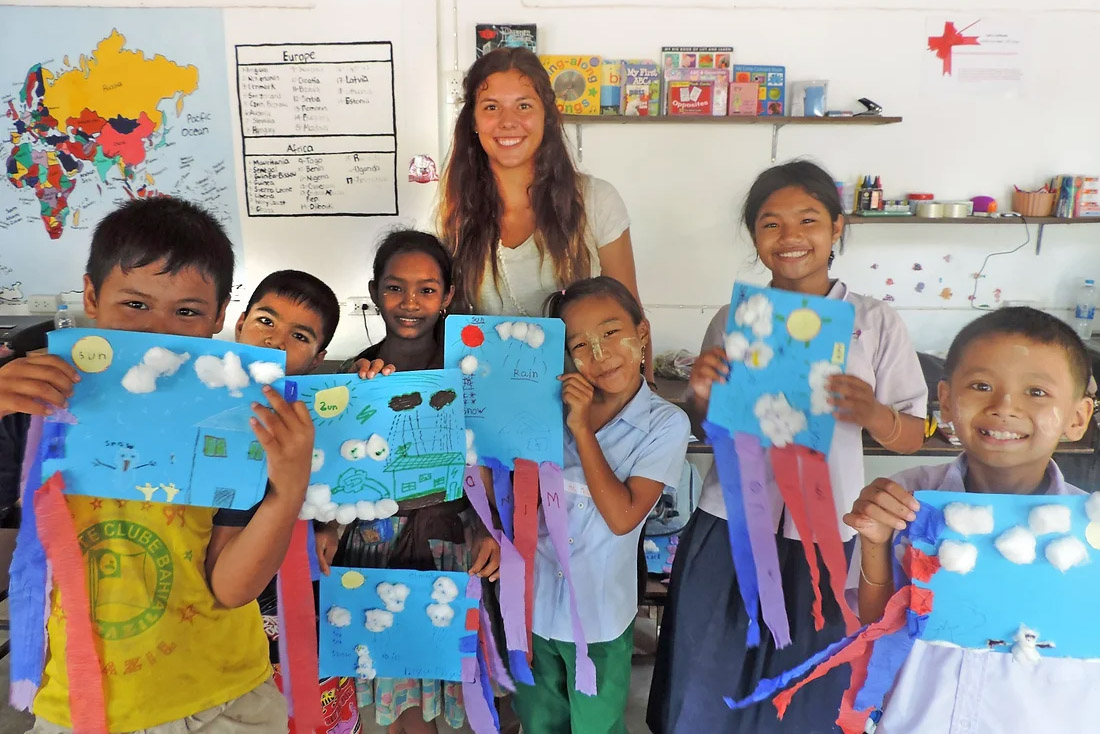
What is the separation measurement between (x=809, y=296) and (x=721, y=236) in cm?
212

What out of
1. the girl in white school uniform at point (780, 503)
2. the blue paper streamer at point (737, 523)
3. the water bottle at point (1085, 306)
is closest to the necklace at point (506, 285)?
the girl in white school uniform at point (780, 503)

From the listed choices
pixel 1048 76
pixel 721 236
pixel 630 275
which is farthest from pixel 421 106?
pixel 1048 76

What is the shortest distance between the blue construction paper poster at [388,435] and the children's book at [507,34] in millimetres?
2205

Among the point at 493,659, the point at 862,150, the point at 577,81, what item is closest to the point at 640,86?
the point at 577,81

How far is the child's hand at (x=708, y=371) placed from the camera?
4.09ft

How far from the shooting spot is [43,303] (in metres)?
3.29

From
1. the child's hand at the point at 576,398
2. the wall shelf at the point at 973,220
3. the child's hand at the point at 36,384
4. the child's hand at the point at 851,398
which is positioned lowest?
the child's hand at the point at 576,398

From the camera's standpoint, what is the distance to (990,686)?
1.00 meters

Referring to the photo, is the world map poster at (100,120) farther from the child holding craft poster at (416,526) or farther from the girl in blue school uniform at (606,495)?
the girl in blue school uniform at (606,495)

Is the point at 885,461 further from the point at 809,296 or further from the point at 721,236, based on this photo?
the point at 809,296

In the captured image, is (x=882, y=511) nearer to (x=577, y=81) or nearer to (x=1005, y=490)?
(x=1005, y=490)

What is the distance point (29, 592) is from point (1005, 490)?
1.45 metres

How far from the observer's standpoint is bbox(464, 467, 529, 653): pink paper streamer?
1.40 m

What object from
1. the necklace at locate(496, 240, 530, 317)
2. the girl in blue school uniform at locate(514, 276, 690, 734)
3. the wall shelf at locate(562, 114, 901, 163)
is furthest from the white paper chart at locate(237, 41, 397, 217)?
the girl in blue school uniform at locate(514, 276, 690, 734)
